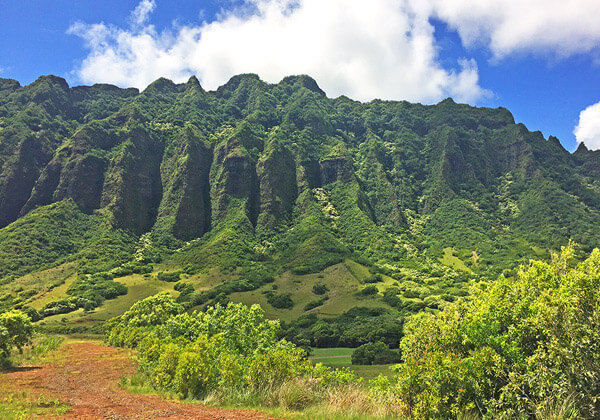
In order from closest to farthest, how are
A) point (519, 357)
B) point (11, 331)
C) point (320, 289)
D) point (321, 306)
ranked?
point (519, 357)
point (11, 331)
point (321, 306)
point (320, 289)

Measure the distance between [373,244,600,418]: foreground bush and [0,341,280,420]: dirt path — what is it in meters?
7.01

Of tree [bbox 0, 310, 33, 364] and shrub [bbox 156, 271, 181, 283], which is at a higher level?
shrub [bbox 156, 271, 181, 283]

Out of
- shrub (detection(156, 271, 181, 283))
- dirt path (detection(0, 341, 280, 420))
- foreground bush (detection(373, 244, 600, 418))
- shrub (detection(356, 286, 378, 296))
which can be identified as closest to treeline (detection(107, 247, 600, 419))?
foreground bush (detection(373, 244, 600, 418))

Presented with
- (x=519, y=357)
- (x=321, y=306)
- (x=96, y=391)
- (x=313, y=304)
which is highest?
(x=519, y=357)

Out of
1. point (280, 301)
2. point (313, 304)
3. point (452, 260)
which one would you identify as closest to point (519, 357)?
point (313, 304)

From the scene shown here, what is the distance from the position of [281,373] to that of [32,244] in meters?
193

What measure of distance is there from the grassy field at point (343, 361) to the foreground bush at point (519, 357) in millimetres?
50950

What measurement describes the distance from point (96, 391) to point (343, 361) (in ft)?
215

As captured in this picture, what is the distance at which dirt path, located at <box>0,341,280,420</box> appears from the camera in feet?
52.0

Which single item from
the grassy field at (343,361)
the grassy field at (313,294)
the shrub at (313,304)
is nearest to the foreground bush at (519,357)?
the grassy field at (343,361)

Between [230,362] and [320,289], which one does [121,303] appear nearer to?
[320,289]

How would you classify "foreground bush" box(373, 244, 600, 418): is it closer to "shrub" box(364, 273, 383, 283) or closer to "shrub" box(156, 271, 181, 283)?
"shrub" box(364, 273, 383, 283)

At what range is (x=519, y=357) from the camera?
519 inches

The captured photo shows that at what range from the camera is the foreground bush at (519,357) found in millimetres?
11398
